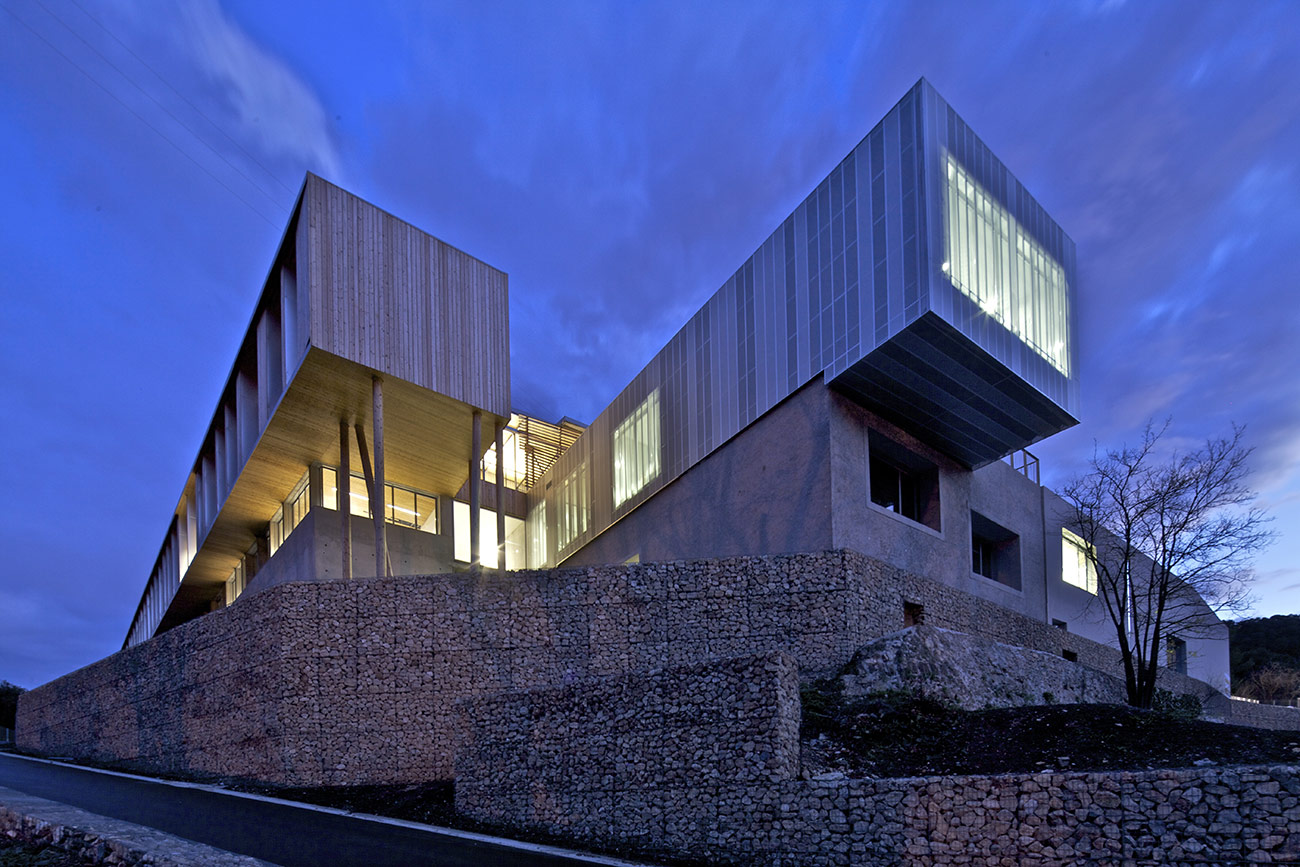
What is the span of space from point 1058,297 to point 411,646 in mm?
19928

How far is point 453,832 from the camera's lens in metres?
13.0

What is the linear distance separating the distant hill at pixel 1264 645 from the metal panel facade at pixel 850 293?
43093 millimetres

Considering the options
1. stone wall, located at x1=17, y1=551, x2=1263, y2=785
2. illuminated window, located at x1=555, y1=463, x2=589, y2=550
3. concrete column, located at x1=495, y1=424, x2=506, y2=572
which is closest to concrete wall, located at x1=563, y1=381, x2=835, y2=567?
stone wall, located at x1=17, y1=551, x2=1263, y2=785

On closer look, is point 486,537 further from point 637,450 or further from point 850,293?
point 850,293

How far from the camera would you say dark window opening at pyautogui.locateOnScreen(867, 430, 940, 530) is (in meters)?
24.1

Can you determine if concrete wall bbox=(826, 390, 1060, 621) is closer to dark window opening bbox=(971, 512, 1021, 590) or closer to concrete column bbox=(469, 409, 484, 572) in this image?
dark window opening bbox=(971, 512, 1021, 590)

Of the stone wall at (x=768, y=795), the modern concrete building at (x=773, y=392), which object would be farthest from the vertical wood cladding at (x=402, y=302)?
the stone wall at (x=768, y=795)

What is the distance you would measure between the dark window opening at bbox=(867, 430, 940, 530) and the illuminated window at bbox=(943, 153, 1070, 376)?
4.68m

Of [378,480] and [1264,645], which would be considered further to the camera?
[1264,645]

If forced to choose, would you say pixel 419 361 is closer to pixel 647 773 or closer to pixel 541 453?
pixel 647 773

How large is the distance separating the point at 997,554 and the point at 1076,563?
17.8 ft

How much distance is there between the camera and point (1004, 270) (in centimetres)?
2105

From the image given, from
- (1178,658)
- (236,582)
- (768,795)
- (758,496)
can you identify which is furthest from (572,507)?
(1178,658)

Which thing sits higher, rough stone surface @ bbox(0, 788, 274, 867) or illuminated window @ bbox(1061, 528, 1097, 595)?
illuminated window @ bbox(1061, 528, 1097, 595)
